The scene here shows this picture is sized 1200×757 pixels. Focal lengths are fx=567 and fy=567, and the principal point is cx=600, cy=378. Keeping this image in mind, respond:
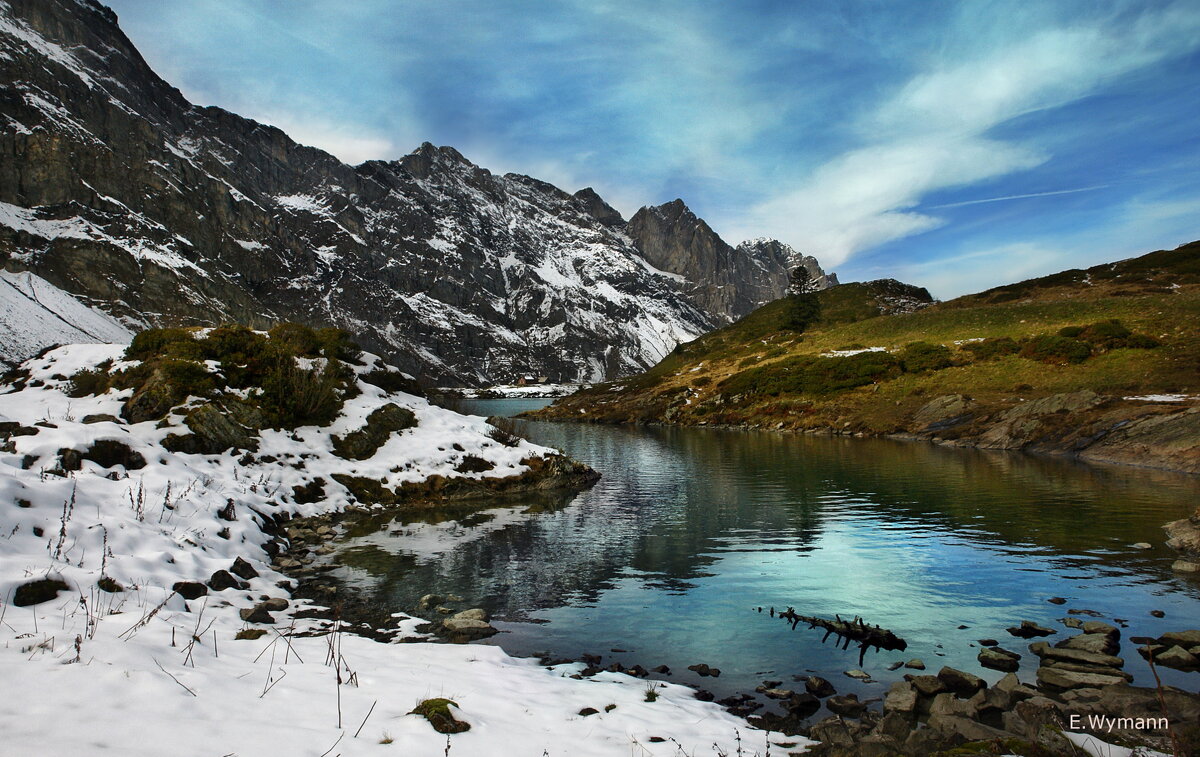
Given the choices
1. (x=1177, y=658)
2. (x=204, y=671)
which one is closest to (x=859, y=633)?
(x=1177, y=658)

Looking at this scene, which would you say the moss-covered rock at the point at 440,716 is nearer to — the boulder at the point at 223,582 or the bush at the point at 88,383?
the boulder at the point at 223,582

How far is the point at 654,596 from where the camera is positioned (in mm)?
15414

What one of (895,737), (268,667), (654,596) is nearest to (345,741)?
(268,667)

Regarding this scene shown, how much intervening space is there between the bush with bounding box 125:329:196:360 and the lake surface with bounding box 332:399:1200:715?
1496cm

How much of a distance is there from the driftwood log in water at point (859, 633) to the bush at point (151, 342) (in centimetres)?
3116

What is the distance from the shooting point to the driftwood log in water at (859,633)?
39.6 feet

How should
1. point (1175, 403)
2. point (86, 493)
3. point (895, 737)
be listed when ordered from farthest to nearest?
point (1175, 403)
point (86, 493)
point (895, 737)

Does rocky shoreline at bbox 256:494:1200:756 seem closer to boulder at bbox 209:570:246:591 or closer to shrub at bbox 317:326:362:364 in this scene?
boulder at bbox 209:570:246:591

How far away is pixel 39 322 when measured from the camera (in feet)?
313

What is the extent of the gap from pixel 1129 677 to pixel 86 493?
22.5 m

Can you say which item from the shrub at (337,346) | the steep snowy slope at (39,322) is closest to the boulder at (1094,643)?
the shrub at (337,346)

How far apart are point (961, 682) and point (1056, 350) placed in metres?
65.5

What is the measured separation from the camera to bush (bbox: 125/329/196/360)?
28.1m

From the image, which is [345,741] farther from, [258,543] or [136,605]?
[258,543]
